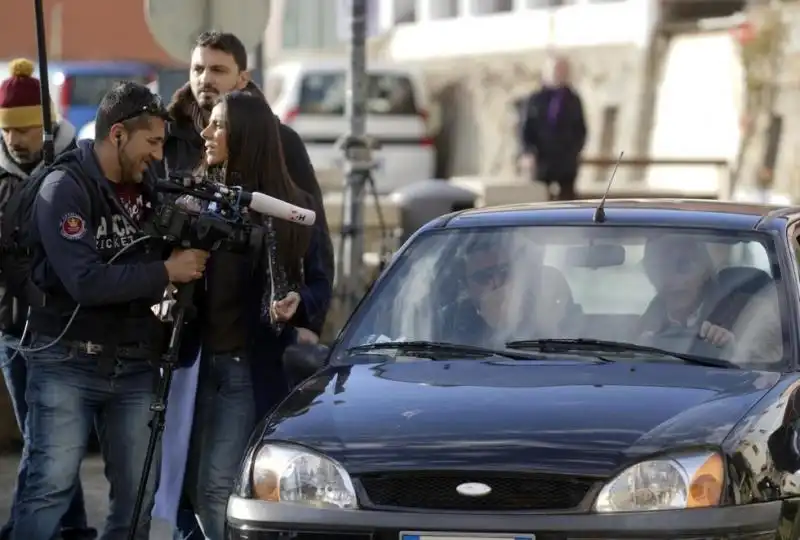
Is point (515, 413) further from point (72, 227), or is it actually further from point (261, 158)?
point (261, 158)

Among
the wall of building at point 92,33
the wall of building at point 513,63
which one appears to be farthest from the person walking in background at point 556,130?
the wall of building at point 92,33

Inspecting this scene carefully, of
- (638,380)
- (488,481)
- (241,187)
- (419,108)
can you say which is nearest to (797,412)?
(638,380)

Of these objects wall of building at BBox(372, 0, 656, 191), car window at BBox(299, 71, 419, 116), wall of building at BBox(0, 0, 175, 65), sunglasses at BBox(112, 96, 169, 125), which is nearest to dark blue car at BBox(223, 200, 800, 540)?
sunglasses at BBox(112, 96, 169, 125)

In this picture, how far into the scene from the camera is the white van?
24.5 metres

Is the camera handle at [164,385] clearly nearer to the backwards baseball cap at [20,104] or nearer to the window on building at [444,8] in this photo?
the backwards baseball cap at [20,104]

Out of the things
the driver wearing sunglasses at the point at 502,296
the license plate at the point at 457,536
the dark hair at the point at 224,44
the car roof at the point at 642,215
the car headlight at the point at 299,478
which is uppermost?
the dark hair at the point at 224,44

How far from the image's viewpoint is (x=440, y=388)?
635 cm

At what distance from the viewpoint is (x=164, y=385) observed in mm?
6965

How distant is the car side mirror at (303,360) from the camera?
22.8 feet

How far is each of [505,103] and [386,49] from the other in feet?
20.6

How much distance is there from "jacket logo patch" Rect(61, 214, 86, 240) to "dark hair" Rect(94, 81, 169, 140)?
33 cm

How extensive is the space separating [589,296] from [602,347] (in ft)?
1.27

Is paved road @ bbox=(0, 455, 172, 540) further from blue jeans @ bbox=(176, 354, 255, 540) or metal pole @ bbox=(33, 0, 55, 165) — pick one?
metal pole @ bbox=(33, 0, 55, 165)

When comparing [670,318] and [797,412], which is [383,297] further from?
[797,412]
